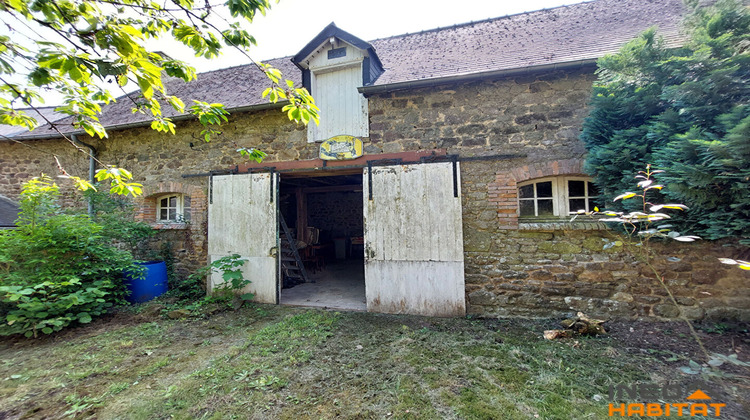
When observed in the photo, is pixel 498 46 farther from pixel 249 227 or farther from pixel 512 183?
pixel 249 227

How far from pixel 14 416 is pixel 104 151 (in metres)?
5.35

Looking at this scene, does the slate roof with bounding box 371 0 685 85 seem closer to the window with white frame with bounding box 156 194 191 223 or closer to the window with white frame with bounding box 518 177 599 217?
the window with white frame with bounding box 518 177 599 217

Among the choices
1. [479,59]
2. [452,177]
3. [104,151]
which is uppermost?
[479,59]

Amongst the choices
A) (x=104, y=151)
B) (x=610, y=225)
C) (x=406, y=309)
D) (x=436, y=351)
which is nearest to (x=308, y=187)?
(x=104, y=151)

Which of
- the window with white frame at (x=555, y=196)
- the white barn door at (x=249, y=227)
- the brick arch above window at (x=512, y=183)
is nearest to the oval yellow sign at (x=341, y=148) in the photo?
the white barn door at (x=249, y=227)

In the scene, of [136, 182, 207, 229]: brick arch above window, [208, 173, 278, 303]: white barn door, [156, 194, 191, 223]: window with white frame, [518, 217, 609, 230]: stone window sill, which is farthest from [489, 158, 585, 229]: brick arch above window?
[156, 194, 191, 223]: window with white frame

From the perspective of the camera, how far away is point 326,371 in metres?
2.73

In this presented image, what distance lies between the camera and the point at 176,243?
215 inches

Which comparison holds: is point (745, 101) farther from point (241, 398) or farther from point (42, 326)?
point (42, 326)

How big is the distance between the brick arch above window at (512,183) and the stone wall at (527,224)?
0.01m

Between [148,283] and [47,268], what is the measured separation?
1.33 metres

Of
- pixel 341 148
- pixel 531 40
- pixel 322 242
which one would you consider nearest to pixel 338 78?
pixel 341 148

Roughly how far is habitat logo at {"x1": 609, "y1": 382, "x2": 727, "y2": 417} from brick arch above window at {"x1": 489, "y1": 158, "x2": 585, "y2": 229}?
199cm

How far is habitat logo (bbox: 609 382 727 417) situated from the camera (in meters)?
2.05
